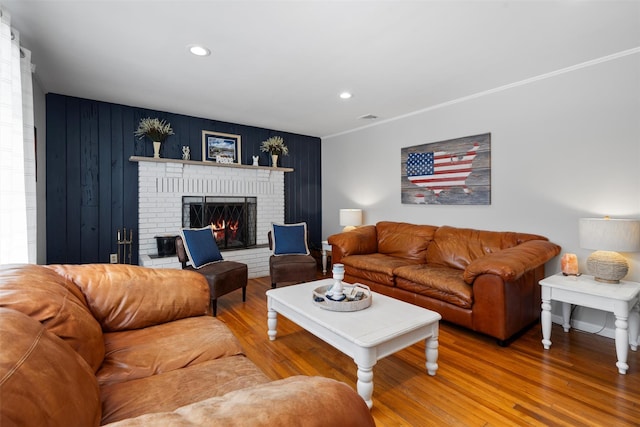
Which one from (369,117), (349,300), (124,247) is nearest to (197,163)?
(124,247)

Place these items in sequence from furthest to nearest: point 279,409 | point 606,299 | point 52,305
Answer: point 606,299 → point 52,305 → point 279,409

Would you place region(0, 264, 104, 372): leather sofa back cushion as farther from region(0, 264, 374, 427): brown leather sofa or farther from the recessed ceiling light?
the recessed ceiling light

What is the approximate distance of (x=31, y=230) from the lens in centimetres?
236

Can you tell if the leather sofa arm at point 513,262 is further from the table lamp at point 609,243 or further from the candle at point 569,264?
the table lamp at point 609,243

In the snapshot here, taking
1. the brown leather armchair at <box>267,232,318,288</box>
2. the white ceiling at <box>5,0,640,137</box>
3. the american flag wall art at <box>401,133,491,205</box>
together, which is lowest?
the brown leather armchair at <box>267,232,318,288</box>

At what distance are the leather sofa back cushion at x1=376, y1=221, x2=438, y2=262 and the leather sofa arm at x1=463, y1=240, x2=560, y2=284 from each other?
3.73 ft

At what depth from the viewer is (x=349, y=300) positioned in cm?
221

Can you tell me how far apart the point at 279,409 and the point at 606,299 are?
261 centimetres

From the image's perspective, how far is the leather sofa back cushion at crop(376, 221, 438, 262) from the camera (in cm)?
382

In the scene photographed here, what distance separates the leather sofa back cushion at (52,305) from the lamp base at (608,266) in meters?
3.32

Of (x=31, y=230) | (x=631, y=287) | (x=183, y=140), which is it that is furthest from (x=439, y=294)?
(x=183, y=140)

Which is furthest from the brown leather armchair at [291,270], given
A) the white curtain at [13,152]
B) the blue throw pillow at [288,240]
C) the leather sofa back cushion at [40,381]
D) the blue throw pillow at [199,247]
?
the leather sofa back cushion at [40,381]

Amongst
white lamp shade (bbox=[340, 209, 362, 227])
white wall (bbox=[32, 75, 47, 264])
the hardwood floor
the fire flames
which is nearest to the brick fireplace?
the fire flames

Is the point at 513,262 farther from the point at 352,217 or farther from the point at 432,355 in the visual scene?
the point at 352,217
